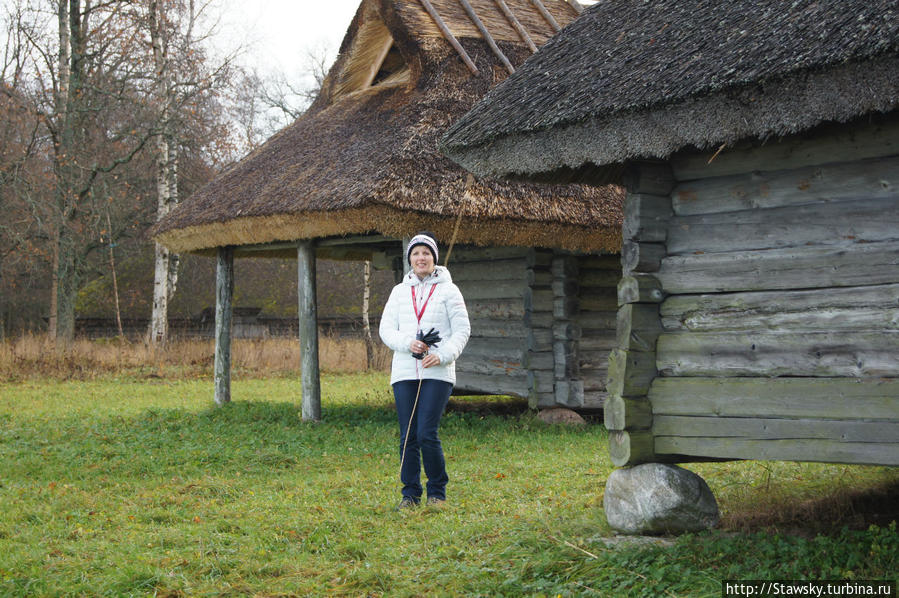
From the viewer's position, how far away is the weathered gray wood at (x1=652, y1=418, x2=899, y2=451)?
423 centimetres

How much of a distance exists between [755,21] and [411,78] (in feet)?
21.5

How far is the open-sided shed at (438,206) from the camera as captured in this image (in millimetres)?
8891

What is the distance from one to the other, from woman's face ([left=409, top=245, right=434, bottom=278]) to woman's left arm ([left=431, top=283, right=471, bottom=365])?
19cm

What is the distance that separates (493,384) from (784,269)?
22.6 ft

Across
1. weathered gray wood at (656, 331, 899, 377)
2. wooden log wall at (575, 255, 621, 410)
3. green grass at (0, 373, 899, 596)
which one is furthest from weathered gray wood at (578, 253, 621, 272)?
weathered gray wood at (656, 331, 899, 377)

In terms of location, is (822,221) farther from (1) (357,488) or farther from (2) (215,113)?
(2) (215,113)

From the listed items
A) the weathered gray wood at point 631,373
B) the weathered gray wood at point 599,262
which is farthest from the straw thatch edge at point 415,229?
the weathered gray wood at point 631,373

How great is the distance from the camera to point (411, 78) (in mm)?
10680

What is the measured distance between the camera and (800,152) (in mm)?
4551

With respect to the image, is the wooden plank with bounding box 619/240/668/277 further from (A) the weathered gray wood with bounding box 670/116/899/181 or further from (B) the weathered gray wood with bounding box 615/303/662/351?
(A) the weathered gray wood with bounding box 670/116/899/181

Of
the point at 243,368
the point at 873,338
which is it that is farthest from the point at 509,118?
the point at 243,368

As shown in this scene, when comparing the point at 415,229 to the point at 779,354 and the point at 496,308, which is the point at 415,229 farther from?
the point at 779,354

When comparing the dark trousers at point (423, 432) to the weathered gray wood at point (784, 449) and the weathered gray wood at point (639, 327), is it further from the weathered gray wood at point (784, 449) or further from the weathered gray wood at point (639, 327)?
the weathered gray wood at point (784, 449)

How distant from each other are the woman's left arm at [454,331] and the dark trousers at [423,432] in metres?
0.20
